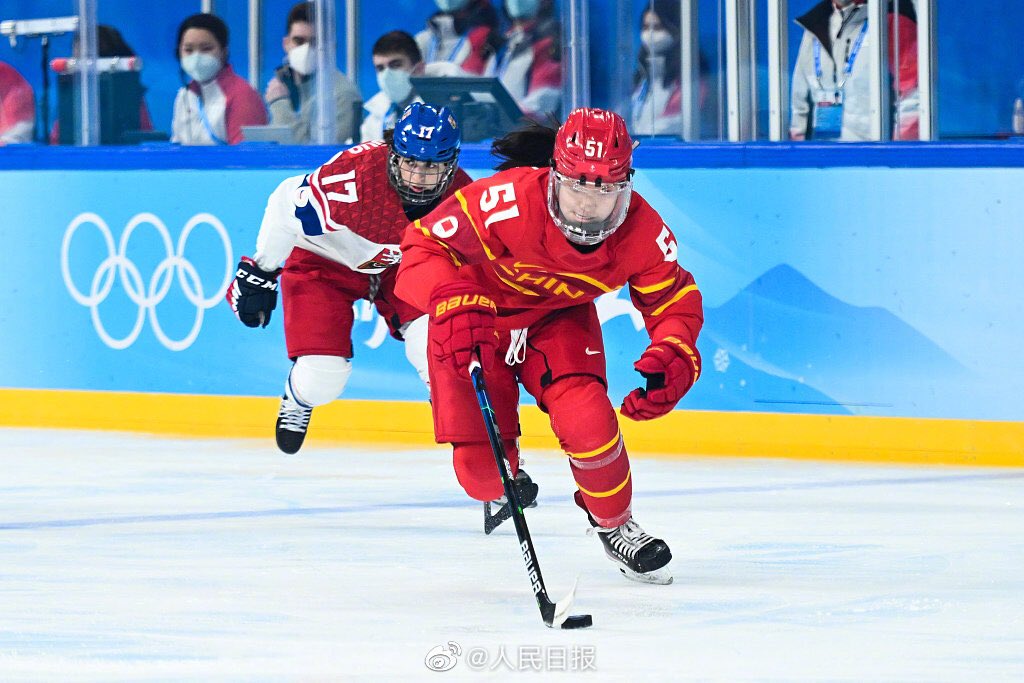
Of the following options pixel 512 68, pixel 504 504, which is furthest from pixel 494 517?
pixel 512 68

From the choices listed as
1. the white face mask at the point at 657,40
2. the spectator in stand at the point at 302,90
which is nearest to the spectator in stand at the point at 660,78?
the white face mask at the point at 657,40

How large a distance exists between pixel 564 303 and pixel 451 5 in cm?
332

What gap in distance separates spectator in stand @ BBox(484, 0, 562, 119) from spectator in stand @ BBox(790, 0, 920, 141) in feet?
3.24

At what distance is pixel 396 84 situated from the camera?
760cm

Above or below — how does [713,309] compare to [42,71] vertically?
below

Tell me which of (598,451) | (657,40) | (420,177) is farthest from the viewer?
(657,40)

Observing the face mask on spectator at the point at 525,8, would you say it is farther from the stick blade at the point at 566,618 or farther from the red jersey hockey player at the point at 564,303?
the stick blade at the point at 566,618

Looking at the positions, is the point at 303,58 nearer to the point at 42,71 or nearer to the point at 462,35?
the point at 462,35

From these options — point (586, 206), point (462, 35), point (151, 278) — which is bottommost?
point (151, 278)

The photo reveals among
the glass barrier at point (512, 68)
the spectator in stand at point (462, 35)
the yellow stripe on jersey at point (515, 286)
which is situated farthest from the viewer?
the spectator in stand at point (462, 35)

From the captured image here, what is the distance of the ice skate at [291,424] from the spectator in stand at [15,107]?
104 inches

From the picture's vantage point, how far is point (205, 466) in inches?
263

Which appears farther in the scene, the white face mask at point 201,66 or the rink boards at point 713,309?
the white face mask at point 201,66

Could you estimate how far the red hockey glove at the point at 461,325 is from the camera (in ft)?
13.1
